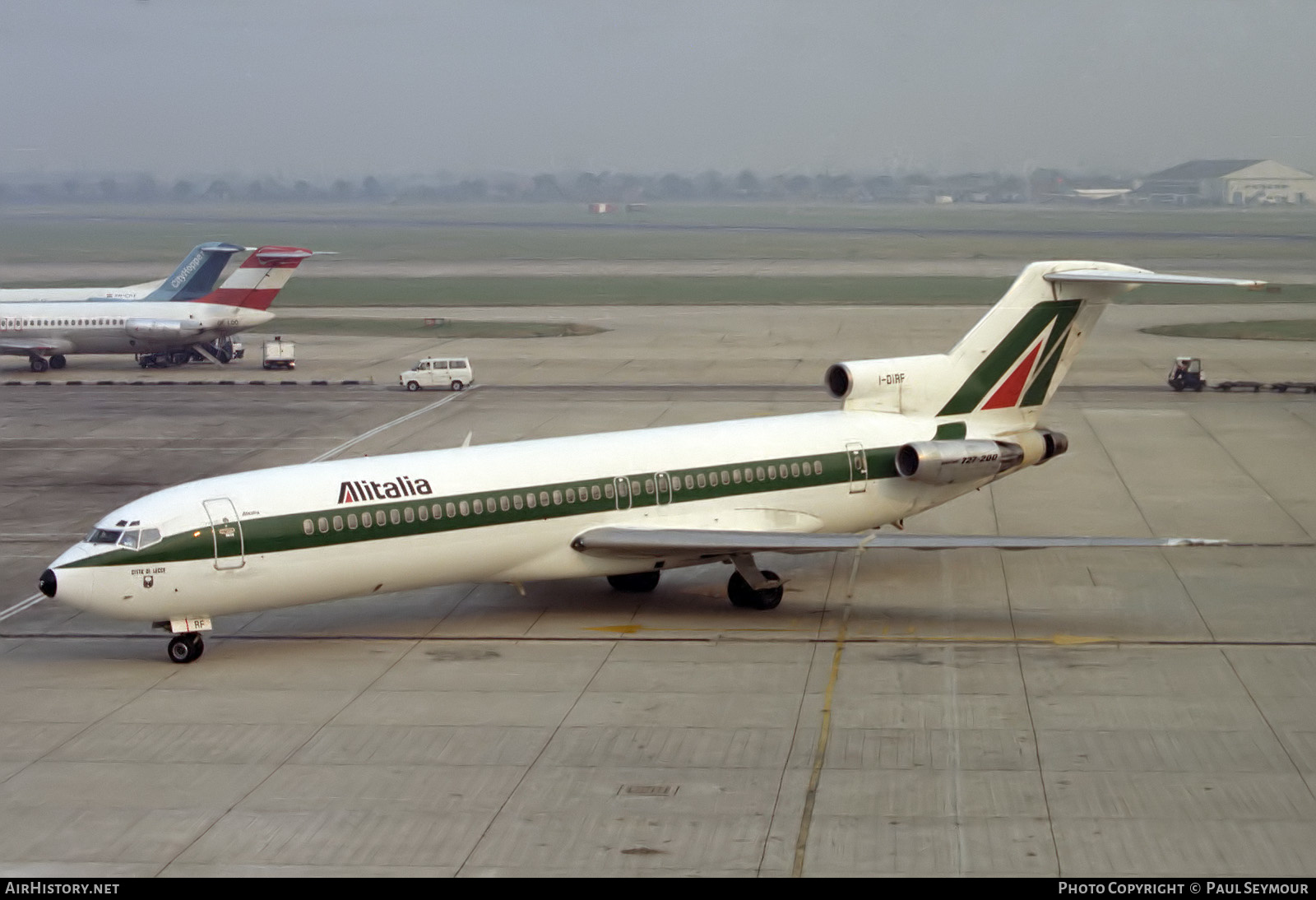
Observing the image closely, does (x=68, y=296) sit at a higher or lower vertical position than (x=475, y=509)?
lower

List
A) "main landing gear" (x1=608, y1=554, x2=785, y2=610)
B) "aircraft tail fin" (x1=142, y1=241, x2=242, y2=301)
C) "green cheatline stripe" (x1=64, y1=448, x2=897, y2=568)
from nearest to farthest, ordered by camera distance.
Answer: "green cheatline stripe" (x1=64, y1=448, x2=897, y2=568) → "main landing gear" (x1=608, y1=554, x2=785, y2=610) → "aircraft tail fin" (x1=142, y1=241, x2=242, y2=301)

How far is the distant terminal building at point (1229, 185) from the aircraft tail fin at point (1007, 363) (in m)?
134

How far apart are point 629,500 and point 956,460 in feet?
20.0

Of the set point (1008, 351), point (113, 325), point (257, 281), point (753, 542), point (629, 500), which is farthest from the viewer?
point (257, 281)

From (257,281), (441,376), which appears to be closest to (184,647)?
(441,376)

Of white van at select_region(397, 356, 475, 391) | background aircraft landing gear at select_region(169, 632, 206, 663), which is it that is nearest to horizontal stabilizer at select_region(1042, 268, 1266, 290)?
background aircraft landing gear at select_region(169, 632, 206, 663)

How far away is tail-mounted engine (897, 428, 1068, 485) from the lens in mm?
27203

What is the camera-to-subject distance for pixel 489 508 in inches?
955

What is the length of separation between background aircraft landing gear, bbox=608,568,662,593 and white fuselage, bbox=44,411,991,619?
1523 mm

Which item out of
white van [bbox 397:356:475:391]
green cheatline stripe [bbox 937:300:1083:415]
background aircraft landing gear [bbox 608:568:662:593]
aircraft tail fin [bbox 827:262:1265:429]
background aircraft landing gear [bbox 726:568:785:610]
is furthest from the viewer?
white van [bbox 397:356:475:391]

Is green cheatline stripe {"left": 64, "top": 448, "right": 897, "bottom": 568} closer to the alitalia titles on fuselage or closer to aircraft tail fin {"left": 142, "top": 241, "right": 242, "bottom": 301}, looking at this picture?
the alitalia titles on fuselage

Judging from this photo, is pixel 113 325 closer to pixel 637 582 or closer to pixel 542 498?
pixel 637 582

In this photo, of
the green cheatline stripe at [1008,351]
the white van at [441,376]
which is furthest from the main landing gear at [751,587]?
the white van at [441,376]

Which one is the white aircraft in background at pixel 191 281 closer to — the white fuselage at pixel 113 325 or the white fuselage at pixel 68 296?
the white fuselage at pixel 68 296
